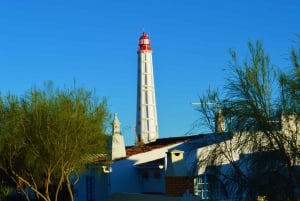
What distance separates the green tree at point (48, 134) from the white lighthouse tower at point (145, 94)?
4324 cm

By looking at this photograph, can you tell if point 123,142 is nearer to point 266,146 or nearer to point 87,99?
point 87,99

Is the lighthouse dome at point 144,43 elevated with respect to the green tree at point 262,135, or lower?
elevated

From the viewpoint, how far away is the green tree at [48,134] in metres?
26.1

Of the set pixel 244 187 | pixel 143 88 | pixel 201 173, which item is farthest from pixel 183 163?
pixel 143 88

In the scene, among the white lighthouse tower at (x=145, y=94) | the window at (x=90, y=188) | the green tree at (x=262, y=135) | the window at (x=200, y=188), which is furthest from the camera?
the white lighthouse tower at (x=145, y=94)

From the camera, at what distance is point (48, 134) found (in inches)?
1019

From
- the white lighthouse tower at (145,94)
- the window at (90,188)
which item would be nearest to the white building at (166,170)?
the window at (90,188)

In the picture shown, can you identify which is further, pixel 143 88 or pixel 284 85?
pixel 143 88

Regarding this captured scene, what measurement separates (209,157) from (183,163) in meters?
7.03

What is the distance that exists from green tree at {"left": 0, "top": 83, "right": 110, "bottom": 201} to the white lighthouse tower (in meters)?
43.2

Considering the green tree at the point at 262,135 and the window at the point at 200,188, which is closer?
the green tree at the point at 262,135

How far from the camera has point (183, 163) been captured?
2483cm

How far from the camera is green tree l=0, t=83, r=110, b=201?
26062mm

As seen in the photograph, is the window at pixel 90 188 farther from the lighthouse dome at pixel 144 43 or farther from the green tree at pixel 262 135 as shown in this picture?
the lighthouse dome at pixel 144 43
